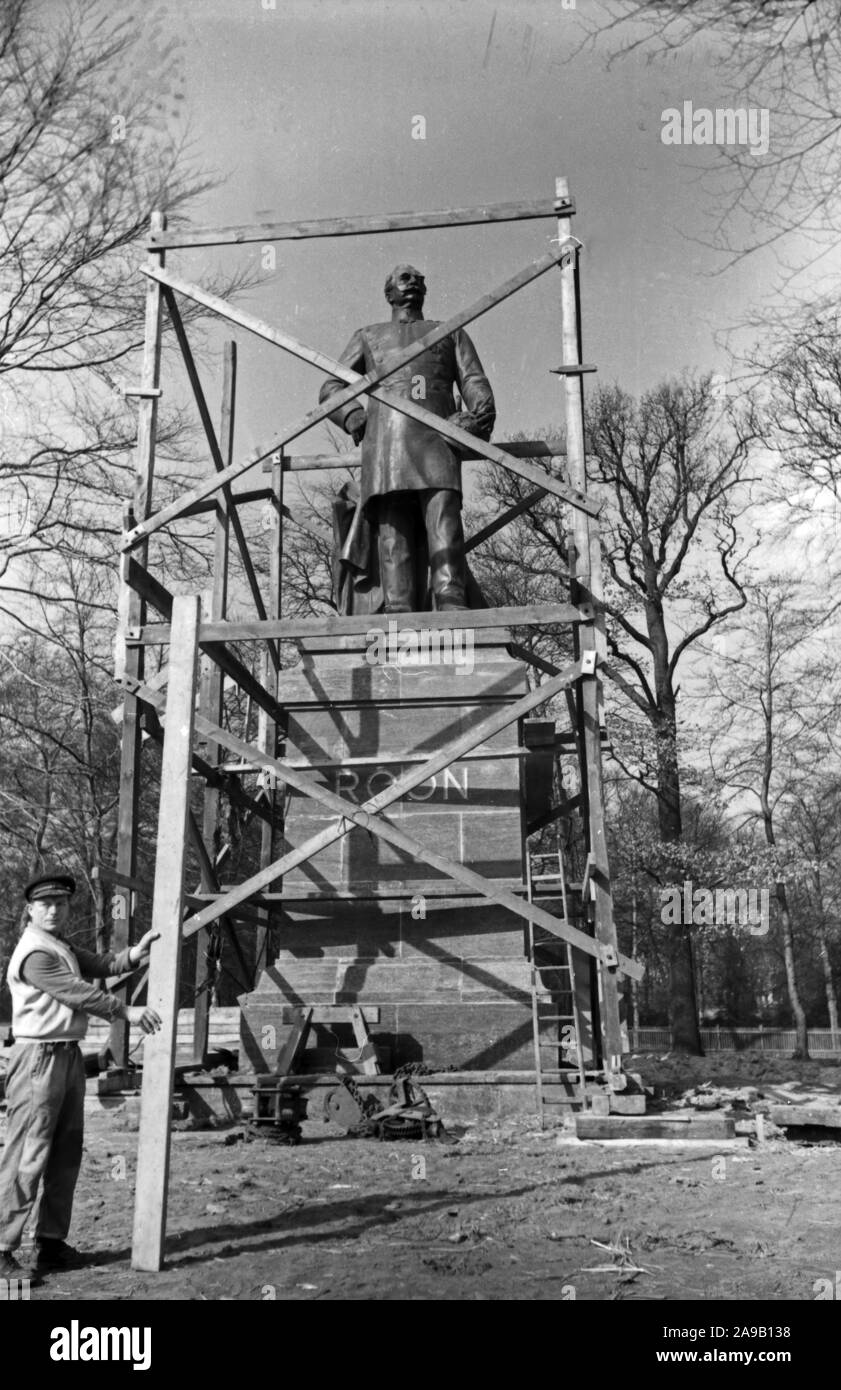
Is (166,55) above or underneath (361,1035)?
above

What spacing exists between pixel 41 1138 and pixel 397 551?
8.09 meters

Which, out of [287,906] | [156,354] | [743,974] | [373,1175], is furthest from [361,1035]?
[743,974]

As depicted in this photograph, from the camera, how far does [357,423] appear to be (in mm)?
12117

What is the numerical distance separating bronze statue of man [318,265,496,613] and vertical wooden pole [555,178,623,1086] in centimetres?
108

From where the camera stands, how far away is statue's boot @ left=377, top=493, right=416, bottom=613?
12.0 m

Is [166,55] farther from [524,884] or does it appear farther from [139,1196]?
[139,1196]

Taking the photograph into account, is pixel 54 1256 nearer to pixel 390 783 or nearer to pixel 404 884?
pixel 404 884

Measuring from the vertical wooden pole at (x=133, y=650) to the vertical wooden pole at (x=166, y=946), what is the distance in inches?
197

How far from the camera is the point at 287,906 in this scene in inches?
416

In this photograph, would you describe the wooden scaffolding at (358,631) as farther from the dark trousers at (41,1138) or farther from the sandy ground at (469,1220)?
the dark trousers at (41,1138)

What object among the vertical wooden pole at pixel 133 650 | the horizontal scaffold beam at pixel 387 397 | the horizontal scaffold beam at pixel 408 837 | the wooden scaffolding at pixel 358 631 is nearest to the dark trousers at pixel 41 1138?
the wooden scaffolding at pixel 358 631

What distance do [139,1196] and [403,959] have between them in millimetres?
5593

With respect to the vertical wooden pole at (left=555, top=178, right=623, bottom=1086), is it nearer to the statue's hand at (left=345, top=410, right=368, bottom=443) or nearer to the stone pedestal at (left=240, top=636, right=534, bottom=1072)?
the stone pedestal at (left=240, top=636, right=534, bottom=1072)

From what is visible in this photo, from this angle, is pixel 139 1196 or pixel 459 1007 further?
pixel 459 1007
